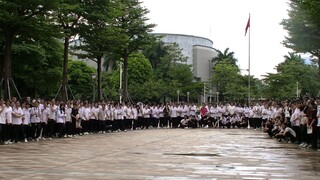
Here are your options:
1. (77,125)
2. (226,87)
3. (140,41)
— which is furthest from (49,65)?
(226,87)

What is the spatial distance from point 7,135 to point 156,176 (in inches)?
445

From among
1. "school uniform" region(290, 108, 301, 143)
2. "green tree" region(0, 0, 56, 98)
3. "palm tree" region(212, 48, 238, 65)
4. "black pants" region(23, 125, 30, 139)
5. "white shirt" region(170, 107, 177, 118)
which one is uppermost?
"palm tree" region(212, 48, 238, 65)

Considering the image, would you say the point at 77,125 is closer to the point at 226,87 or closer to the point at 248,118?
the point at 248,118

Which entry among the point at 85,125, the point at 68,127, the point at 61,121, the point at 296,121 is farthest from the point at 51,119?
the point at 296,121

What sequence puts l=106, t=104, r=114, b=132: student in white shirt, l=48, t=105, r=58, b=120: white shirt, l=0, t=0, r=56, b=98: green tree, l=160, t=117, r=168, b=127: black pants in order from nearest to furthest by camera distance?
l=0, t=0, r=56, b=98: green tree < l=48, t=105, r=58, b=120: white shirt < l=106, t=104, r=114, b=132: student in white shirt < l=160, t=117, r=168, b=127: black pants

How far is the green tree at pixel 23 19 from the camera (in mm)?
21578

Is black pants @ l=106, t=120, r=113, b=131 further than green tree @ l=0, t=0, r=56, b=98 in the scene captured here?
Yes

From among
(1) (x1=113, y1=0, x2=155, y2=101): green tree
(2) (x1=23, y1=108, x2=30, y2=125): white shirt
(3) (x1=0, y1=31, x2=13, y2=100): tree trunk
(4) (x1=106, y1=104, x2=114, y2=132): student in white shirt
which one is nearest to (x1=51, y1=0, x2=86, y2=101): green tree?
(3) (x1=0, y1=31, x2=13, y2=100): tree trunk

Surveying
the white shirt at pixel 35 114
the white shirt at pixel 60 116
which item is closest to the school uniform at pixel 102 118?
the white shirt at pixel 60 116

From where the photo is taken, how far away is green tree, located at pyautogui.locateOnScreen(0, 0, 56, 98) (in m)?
21.6

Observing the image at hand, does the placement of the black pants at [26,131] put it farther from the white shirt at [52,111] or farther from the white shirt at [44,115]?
the white shirt at [52,111]

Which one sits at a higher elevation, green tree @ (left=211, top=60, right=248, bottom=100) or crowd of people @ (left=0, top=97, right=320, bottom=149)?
green tree @ (left=211, top=60, right=248, bottom=100)

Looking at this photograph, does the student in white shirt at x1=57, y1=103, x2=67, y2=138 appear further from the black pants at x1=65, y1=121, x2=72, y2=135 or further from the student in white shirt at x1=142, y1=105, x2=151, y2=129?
the student in white shirt at x1=142, y1=105, x2=151, y2=129

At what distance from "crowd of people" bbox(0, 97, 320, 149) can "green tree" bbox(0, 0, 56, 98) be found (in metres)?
3.54
